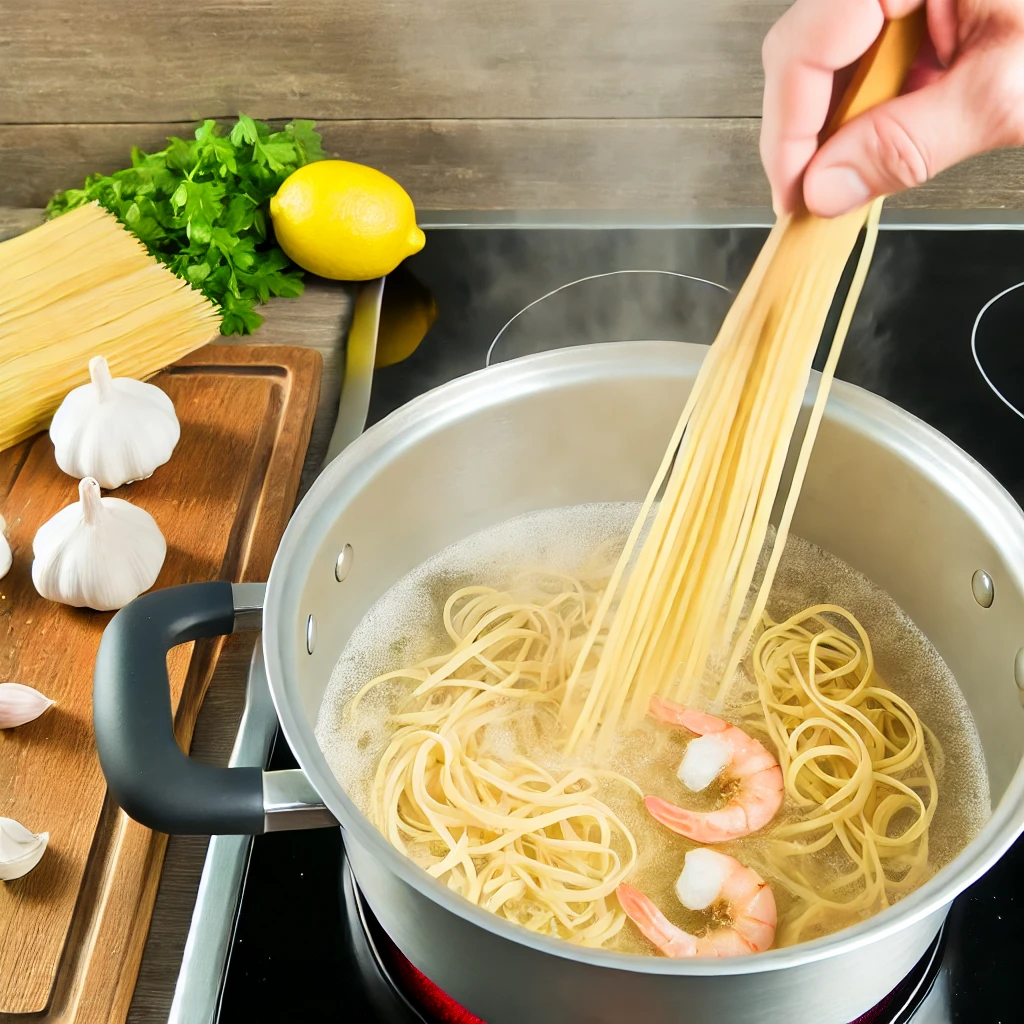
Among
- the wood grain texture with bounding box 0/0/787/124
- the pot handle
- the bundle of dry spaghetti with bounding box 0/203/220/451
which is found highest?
the wood grain texture with bounding box 0/0/787/124

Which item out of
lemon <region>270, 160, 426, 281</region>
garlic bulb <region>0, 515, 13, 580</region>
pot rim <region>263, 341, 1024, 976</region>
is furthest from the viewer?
lemon <region>270, 160, 426, 281</region>

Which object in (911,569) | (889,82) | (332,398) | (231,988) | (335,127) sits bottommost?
(231,988)

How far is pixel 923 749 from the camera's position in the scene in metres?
1.06

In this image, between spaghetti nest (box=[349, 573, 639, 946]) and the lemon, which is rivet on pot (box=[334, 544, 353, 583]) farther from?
the lemon

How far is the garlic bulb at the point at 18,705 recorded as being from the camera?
3.41 ft

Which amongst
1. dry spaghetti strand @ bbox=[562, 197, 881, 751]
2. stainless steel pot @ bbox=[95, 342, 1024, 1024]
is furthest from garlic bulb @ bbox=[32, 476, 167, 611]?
dry spaghetti strand @ bbox=[562, 197, 881, 751]

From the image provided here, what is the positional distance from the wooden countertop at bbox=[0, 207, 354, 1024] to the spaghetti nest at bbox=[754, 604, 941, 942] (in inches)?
22.1

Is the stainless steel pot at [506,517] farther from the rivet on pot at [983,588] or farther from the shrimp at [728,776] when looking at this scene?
→ the shrimp at [728,776]

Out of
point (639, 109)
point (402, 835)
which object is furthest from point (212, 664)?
point (639, 109)

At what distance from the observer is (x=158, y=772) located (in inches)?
28.8

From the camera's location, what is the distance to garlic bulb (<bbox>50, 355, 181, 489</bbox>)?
124 cm

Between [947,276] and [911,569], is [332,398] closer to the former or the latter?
[911,569]

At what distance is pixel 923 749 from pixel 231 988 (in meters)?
0.70

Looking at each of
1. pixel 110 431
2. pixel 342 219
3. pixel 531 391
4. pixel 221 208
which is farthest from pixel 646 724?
pixel 221 208
